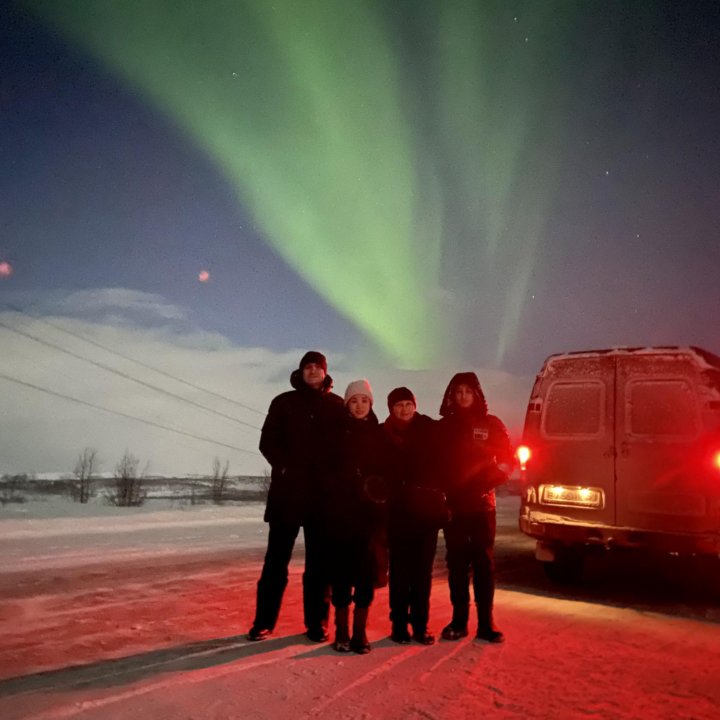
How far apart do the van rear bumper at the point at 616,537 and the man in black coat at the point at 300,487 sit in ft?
9.60

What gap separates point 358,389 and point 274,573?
1.40 meters

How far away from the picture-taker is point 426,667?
3.86 m

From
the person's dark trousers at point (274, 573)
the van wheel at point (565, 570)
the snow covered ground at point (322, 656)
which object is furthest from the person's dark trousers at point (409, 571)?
the van wheel at point (565, 570)

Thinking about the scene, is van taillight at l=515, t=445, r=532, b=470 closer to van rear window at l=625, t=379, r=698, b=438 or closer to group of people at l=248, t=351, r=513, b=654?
van rear window at l=625, t=379, r=698, b=438

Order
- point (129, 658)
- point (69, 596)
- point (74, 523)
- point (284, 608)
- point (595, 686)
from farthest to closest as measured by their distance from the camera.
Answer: point (74, 523), point (69, 596), point (284, 608), point (129, 658), point (595, 686)

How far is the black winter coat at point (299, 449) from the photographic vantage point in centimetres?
438

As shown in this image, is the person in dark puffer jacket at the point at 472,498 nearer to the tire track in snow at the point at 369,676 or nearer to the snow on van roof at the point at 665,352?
the tire track in snow at the point at 369,676

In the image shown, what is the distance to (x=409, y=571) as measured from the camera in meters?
4.42

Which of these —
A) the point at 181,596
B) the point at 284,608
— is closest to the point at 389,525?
the point at 284,608

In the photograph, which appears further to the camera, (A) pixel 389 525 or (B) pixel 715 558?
(B) pixel 715 558

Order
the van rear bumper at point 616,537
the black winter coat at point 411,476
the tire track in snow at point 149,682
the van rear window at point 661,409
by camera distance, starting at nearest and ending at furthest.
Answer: the tire track in snow at point 149,682 → the black winter coat at point 411,476 → the van rear bumper at point 616,537 → the van rear window at point 661,409

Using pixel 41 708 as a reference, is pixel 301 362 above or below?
above

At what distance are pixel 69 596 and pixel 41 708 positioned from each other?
3199mm

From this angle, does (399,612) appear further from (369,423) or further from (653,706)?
(653,706)
